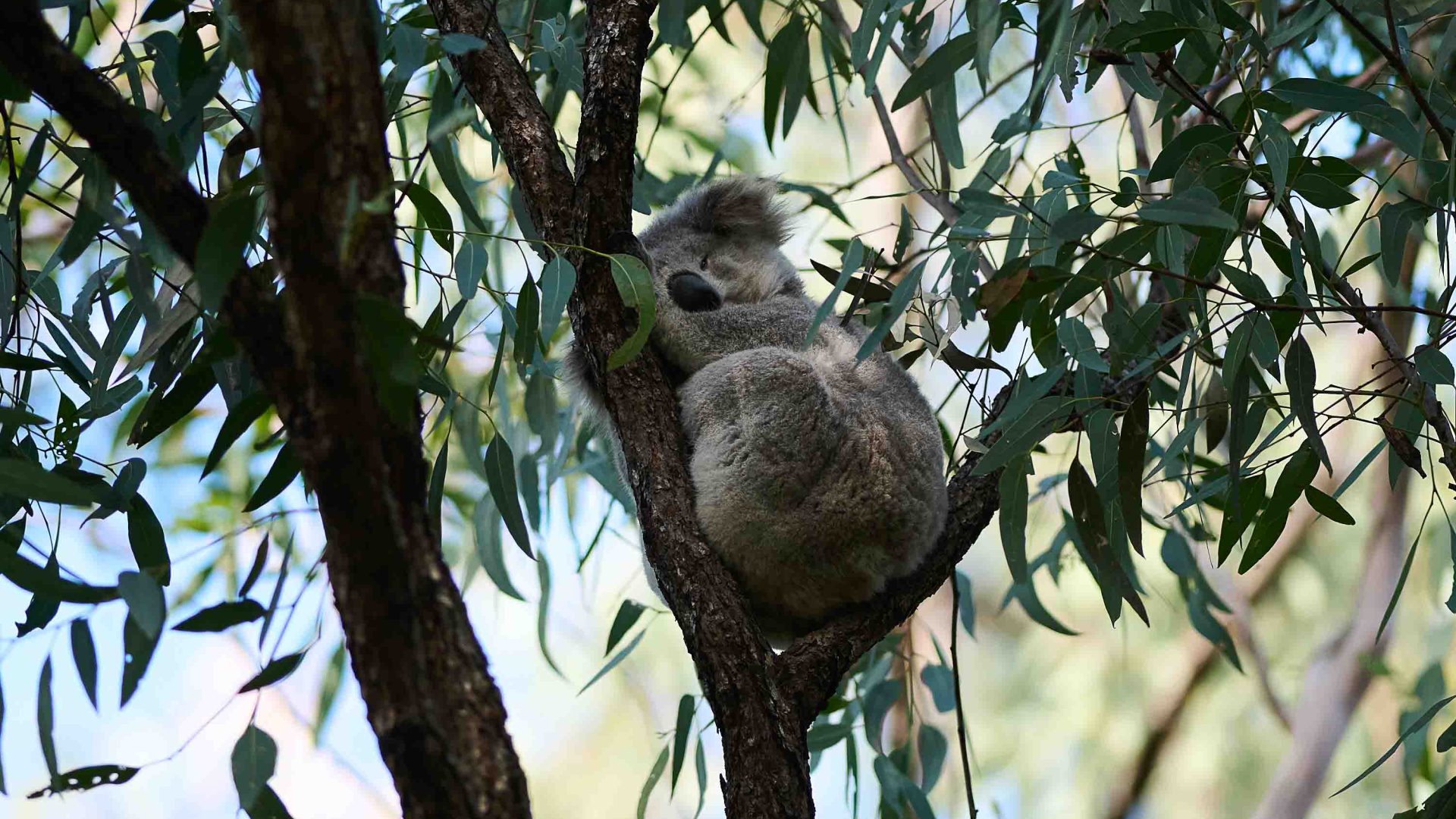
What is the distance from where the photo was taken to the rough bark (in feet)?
3.30

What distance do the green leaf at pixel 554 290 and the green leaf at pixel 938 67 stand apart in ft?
2.49

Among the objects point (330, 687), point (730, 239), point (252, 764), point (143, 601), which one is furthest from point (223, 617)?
point (330, 687)

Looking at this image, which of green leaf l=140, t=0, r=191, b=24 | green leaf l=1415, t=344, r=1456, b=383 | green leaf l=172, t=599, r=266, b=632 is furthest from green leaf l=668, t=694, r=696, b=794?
green leaf l=140, t=0, r=191, b=24

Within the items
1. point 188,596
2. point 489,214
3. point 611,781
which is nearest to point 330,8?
point 489,214

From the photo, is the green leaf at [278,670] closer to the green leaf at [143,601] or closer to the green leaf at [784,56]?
the green leaf at [143,601]

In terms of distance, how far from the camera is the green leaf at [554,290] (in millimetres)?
1599

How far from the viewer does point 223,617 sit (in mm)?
1339

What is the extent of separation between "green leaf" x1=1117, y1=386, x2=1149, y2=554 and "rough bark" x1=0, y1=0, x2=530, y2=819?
1.05m

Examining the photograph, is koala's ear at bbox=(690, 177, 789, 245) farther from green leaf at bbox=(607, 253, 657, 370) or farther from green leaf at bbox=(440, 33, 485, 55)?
green leaf at bbox=(440, 33, 485, 55)

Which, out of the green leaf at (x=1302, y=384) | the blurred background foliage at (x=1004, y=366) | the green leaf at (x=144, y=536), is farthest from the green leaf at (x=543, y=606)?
the green leaf at (x=1302, y=384)

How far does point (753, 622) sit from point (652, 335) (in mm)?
688

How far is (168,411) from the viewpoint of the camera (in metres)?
1.78

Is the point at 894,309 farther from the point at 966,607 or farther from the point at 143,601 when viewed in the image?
the point at 966,607

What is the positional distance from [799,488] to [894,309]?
0.67 m
